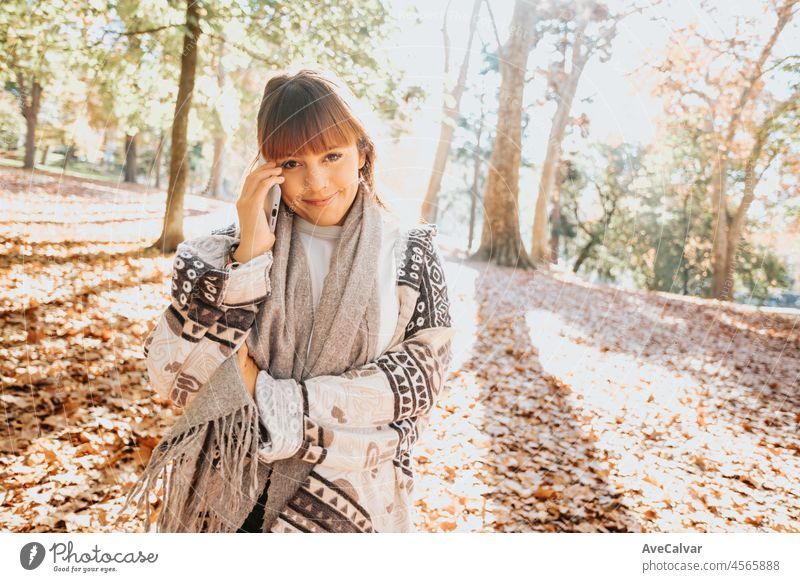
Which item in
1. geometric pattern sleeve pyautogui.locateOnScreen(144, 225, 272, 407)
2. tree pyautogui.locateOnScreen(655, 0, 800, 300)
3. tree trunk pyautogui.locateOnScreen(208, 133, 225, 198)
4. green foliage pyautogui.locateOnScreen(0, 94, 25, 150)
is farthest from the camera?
green foliage pyautogui.locateOnScreen(0, 94, 25, 150)

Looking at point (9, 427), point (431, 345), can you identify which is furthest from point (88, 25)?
point (431, 345)

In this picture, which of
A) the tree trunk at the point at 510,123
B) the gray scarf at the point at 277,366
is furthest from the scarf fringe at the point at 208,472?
the tree trunk at the point at 510,123

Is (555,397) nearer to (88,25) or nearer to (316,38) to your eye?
(316,38)

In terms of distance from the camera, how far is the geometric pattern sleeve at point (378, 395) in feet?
3.51

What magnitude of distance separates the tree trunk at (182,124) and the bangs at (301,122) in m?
0.99

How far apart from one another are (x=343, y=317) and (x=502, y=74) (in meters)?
1.13

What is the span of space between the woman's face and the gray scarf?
33 millimetres

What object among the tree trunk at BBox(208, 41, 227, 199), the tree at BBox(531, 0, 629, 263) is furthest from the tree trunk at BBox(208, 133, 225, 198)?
the tree at BBox(531, 0, 629, 263)

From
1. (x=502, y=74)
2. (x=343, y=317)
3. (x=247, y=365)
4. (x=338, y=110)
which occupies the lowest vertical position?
(x=247, y=365)

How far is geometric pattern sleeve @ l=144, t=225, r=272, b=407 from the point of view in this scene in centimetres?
97

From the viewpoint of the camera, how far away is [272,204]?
108 cm

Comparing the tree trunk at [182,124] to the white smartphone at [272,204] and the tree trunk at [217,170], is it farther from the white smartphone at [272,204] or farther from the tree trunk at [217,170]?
the white smartphone at [272,204]

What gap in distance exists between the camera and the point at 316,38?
5.80 feet

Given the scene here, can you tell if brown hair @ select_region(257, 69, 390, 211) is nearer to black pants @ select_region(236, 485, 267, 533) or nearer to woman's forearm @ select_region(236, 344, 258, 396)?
woman's forearm @ select_region(236, 344, 258, 396)
